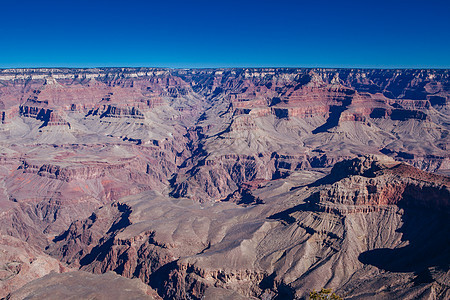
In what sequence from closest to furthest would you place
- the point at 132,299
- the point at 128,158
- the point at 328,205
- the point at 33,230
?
the point at 132,299 < the point at 328,205 < the point at 33,230 < the point at 128,158

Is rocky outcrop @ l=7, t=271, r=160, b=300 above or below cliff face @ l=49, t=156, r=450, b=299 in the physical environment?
below

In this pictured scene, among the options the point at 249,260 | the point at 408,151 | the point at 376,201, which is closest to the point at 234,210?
the point at 249,260

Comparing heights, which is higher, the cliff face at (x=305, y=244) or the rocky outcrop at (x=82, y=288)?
the cliff face at (x=305, y=244)

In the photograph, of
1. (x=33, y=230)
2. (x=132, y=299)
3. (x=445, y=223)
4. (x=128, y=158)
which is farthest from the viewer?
(x=128, y=158)

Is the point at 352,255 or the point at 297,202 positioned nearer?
the point at 352,255

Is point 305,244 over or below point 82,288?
over

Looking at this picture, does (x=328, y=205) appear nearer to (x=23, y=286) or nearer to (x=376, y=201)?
(x=376, y=201)

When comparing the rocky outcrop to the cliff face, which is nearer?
the rocky outcrop

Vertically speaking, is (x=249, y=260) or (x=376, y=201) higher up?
(x=376, y=201)

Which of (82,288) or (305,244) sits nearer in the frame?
(82,288)

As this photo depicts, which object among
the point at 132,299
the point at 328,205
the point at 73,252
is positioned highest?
the point at 328,205

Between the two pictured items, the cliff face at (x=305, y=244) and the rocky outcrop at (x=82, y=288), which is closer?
the rocky outcrop at (x=82, y=288)
